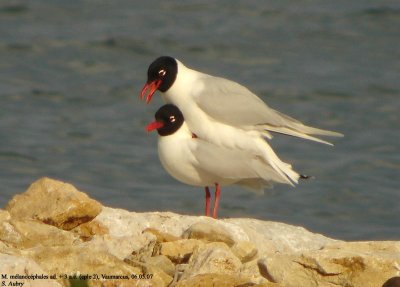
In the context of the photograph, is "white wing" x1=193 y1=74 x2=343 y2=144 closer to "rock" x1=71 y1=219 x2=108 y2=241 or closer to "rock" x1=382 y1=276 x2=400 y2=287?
"rock" x1=71 y1=219 x2=108 y2=241

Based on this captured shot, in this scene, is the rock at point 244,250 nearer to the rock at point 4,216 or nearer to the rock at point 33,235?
the rock at point 33,235

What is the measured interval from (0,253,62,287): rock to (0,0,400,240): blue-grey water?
626cm

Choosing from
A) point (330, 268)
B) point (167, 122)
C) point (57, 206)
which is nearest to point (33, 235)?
point (57, 206)

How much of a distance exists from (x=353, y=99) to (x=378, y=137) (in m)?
1.22

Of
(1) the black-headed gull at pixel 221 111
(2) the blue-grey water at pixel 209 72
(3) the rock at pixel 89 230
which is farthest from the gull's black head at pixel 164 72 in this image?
(2) the blue-grey water at pixel 209 72

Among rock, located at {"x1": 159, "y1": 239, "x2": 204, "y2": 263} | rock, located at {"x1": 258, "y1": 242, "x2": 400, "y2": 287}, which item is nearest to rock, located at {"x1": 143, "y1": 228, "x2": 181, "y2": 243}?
rock, located at {"x1": 159, "y1": 239, "x2": 204, "y2": 263}

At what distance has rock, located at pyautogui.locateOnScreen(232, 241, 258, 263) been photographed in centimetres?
638

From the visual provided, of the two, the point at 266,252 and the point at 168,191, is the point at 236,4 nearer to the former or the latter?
the point at 168,191

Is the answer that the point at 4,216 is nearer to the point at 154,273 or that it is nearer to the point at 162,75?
the point at 154,273

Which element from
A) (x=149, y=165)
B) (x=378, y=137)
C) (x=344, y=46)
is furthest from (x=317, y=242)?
(x=344, y=46)

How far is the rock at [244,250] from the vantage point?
6383mm

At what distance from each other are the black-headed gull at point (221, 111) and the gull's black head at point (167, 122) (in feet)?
0.65

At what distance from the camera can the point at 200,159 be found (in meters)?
8.19

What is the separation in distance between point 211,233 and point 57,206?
0.86 metres
